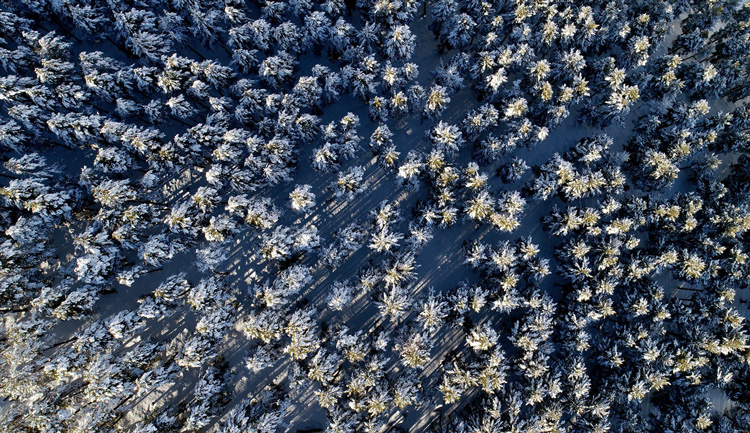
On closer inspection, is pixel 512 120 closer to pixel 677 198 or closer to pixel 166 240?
pixel 677 198

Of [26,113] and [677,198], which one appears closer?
[26,113]

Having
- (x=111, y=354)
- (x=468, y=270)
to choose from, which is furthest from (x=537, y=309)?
(x=111, y=354)

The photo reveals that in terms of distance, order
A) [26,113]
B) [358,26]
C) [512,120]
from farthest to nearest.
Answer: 1. [358,26]
2. [512,120]
3. [26,113]

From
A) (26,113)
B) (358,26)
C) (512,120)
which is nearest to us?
(26,113)

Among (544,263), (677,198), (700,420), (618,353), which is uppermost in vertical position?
(544,263)

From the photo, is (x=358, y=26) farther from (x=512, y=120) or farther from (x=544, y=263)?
(x=544, y=263)

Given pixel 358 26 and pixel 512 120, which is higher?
pixel 358 26
